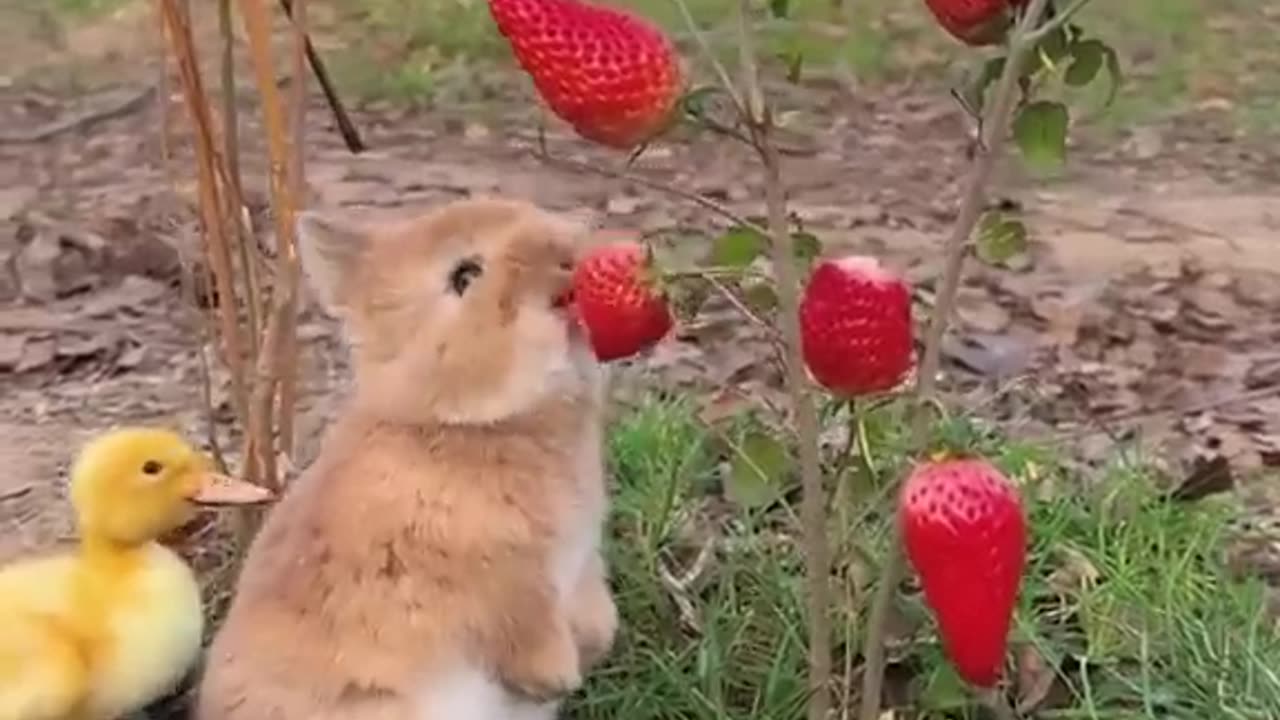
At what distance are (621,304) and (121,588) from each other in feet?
1.61

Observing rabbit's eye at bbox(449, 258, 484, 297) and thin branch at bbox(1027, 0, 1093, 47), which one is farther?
rabbit's eye at bbox(449, 258, 484, 297)

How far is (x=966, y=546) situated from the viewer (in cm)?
137

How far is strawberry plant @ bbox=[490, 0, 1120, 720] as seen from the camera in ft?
4.55

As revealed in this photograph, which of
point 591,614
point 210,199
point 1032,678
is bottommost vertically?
point 1032,678

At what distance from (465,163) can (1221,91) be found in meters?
1.44

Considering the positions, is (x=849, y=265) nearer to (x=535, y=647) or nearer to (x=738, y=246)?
(x=738, y=246)

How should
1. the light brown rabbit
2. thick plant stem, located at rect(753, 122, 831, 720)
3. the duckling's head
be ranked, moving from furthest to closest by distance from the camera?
the duckling's head → the light brown rabbit → thick plant stem, located at rect(753, 122, 831, 720)

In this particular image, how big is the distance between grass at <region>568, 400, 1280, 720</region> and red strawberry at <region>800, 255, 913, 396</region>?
36 cm

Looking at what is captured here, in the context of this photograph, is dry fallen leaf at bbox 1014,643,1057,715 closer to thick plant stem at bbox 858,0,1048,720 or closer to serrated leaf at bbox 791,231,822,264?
thick plant stem at bbox 858,0,1048,720

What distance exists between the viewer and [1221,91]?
4395mm

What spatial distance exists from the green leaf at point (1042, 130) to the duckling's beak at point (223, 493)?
627mm

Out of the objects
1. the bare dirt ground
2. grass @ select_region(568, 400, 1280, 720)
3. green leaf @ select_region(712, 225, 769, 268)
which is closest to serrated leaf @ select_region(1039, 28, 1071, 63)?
green leaf @ select_region(712, 225, 769, 268)

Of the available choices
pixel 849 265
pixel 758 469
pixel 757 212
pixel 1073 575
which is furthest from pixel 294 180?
pixel 757 212

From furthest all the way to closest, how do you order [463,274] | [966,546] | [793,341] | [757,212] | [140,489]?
1. [757,212]
2. [140,489]
3. [463,274]
4. [793,341]
5. [966,546]
